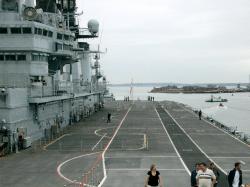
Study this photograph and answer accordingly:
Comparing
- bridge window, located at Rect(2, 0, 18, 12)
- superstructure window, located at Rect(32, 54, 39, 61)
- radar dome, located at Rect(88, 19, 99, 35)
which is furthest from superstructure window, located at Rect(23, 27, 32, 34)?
radar dome, located at Rect(88, 19, 99, 35)

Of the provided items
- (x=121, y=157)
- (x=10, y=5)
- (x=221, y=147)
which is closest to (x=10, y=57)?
(x=10, y=5)

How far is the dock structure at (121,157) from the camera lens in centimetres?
2575

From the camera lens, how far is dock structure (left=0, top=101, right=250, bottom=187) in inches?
1014

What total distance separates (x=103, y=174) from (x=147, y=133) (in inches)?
883

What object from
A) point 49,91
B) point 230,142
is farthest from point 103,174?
point 49,91

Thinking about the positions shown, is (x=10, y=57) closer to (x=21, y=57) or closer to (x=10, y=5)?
(x=21, y=57)

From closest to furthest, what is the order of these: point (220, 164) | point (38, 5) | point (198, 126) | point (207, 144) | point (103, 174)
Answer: point (103, 174), point (220, 164), point (207, 144), point (198, 126), point (38, 5)

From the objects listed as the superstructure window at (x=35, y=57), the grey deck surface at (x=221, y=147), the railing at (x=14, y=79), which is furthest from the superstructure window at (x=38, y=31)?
the grey deck surface at (x=221, y=147)

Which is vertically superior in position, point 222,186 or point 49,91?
point 49,91

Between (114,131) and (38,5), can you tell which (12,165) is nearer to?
(114,131)

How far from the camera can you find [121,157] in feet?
109

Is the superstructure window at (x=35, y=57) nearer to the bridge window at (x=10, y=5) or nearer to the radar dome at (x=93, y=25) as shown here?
the bridge window at (x=10, y=5)

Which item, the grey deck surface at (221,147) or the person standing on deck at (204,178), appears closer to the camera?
the person standing on deck at (204,178)

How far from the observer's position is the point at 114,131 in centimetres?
5138
